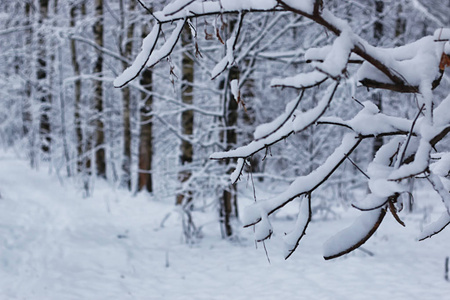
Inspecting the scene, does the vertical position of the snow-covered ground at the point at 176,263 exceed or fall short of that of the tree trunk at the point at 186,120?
it falls short

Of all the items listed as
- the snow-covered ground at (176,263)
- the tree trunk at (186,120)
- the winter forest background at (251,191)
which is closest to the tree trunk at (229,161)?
the winter forest background at (251,191)

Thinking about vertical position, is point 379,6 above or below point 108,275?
above

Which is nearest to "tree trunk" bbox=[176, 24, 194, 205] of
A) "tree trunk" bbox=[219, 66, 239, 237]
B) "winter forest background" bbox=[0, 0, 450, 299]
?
"winter forest background" bbox=[0, 0, 450, 299]

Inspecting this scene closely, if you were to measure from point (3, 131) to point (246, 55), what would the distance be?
15.8 meters

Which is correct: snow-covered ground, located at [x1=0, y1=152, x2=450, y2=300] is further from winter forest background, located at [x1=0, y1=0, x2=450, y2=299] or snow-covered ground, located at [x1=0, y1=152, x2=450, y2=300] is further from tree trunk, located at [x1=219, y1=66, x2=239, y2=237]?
tree trunk, located at [x1=219, y1=66, x2=239, y2=237]

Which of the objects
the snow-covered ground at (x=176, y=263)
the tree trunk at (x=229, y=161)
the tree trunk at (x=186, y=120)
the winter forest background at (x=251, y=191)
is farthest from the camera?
the tree trunk at (x=186, y=120)

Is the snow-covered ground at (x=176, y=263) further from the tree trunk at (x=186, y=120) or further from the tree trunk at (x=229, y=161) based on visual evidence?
the tree trunk at (x=186, y=120)

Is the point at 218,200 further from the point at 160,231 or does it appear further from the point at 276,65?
the point at 276,65

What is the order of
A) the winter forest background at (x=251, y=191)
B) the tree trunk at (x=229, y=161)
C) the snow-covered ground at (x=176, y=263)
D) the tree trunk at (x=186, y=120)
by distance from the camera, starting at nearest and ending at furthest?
the winter forest background at (x=251, y=191)
the snow-covered ground at (x=176, y=263)
the tree trunk at (x=229, y=161)
the tree trunk at (x=186, y=120)

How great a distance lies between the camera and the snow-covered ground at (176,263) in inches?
178

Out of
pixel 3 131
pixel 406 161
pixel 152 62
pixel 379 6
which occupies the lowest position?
pixel 3 131

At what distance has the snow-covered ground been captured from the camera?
4.52m

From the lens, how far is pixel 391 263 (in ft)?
18.1

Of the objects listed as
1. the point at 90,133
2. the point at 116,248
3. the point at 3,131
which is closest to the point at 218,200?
the point at 116,248
